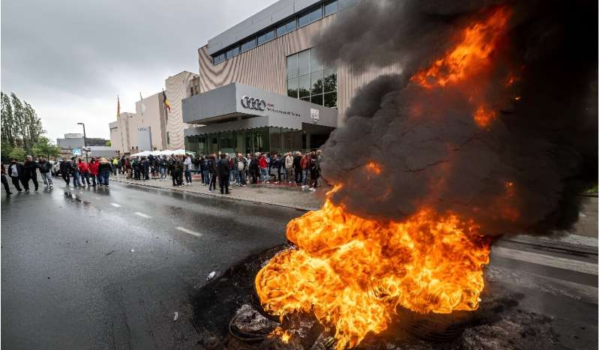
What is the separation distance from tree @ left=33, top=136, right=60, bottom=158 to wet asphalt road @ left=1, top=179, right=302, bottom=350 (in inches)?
2429

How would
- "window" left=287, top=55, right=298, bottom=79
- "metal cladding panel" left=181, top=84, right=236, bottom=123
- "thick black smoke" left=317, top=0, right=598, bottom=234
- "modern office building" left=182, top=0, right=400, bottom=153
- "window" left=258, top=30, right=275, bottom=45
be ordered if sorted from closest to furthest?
"thick black smoke" left=317, top=0, right=598, bottom=234
"metal cladding panel" left=181, top=84, right=236, bottom=123
"modern office building" left=182, top=0, right=400, bottom=153
"window" left=287, top=55, right=298, bottom=79
"window" left=258, top=30, right=275, bottom=45

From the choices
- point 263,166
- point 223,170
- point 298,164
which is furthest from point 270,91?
point 223,170

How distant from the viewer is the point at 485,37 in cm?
265

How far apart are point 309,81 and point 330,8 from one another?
19.2 ft

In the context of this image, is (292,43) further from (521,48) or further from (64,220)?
(521,48)

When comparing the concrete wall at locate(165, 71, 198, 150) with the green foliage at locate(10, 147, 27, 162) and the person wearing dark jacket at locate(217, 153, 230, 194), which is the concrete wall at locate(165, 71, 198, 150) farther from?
the green foliage at locate(10, 147, 27, 162)

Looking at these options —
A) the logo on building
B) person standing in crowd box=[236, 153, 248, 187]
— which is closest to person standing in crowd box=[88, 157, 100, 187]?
person standing in crowd box=[236, 153, 248, 187]

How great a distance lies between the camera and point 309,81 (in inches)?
941

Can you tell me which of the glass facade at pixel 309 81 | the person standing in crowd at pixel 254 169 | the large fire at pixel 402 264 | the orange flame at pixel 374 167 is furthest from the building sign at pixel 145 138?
the orange flame at pixel 374 167

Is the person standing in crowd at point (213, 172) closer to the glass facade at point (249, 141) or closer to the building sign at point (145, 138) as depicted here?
the glass facade at point (249, 141)

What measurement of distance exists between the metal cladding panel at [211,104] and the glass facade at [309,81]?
29.9 feet

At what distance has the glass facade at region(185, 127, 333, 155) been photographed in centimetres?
1933

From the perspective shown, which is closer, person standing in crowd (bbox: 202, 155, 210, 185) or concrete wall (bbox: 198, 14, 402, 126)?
person standing in crowd (bbox: 202, 155, 210, 185)

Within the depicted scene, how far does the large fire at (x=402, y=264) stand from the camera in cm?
257
